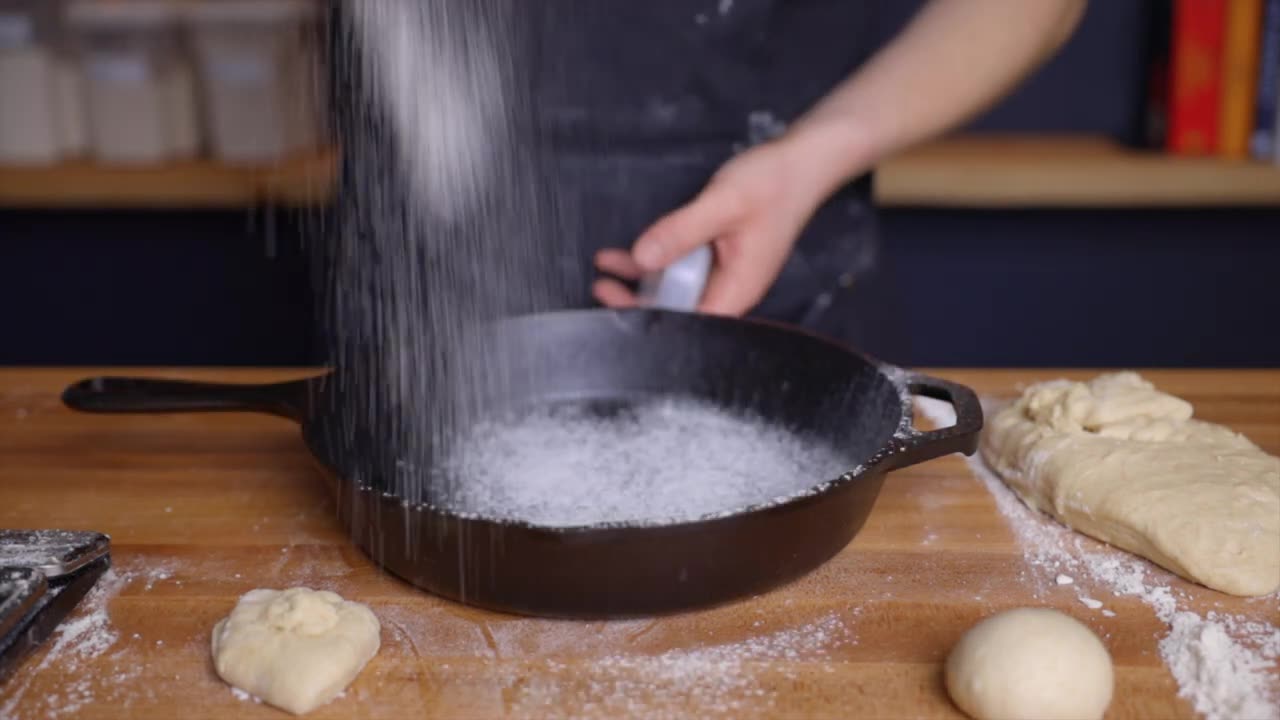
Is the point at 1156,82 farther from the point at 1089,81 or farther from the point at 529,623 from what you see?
the point at 529,623

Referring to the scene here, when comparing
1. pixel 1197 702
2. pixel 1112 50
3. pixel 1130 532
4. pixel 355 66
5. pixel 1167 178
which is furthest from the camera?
pixel 1112 50

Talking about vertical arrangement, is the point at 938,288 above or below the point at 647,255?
below

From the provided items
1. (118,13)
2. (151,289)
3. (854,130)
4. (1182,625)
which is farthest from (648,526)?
(151,289)

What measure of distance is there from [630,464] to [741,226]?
0.30 metres

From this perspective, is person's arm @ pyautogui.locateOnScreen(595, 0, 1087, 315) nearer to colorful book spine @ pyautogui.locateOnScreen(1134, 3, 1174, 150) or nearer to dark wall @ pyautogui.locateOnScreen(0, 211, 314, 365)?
colorful book spine @ pyautogui.locateOnScreen(1134, 3, 1174, 150)

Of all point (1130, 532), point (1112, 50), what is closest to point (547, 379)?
point (1130, 532)

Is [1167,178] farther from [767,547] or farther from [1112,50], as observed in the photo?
[767,547]

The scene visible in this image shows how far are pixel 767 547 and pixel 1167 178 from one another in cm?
141

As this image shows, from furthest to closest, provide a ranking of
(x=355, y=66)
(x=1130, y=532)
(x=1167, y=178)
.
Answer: (x=1167, y=178)
(x=355, y=66)
(x=1130, y=532)

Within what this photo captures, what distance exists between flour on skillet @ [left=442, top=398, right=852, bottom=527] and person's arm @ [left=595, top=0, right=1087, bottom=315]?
15cm

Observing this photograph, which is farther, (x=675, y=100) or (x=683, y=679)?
(x=675, y=100)

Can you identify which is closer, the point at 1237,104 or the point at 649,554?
the point at 649,554

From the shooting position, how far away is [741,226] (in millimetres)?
1054

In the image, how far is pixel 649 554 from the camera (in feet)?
2.00
